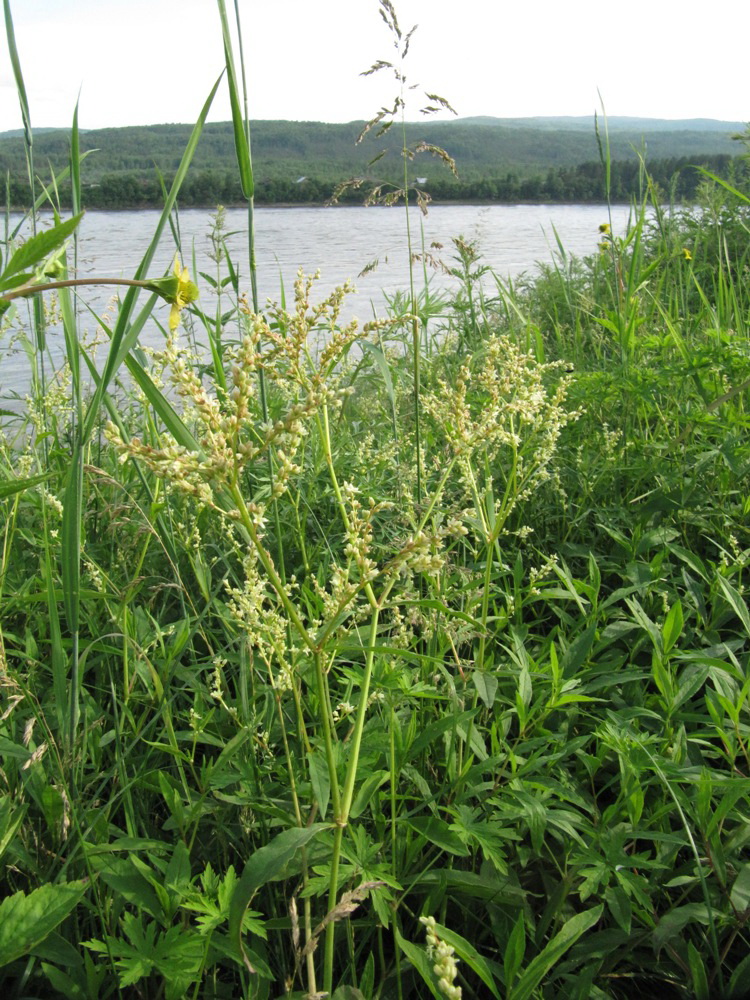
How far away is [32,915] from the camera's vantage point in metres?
0.98

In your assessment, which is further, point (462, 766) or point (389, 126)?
point (389, 126)

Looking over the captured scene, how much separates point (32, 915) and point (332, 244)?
6.96 m

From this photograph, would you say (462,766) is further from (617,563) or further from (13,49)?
(13,49)

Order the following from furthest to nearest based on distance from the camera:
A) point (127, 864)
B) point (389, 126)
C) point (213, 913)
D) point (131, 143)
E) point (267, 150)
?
point (267, 150), point (131, 143), point (389, 126), point (127, 864), point (213, 913)

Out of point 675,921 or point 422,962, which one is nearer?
point 422,962

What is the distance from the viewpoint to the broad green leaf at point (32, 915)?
0.95 m

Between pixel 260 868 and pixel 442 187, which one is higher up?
pixel 442 187

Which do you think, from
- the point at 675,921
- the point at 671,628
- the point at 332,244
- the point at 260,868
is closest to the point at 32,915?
the point at 260,868

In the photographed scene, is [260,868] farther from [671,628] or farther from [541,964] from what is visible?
[671,628]

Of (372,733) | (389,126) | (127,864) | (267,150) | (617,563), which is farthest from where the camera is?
(267,150)

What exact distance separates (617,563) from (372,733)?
0.97 metres

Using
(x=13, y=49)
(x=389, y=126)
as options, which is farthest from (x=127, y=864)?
(x=389, y=126)

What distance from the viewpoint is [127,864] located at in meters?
1.12

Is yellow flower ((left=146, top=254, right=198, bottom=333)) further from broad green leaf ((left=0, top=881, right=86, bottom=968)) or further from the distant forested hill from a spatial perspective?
the distant forested hill
